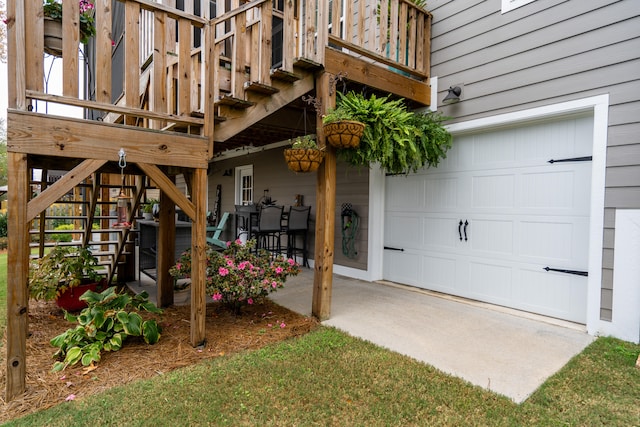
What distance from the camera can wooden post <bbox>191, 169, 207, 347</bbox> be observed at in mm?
2678

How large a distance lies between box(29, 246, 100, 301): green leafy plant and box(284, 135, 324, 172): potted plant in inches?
101

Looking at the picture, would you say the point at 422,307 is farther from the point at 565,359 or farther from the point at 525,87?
the point at 525,87

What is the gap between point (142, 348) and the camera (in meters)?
2.72

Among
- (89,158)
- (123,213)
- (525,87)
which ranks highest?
(525,87)

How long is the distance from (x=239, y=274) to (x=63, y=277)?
1.85m

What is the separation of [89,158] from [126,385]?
146cm

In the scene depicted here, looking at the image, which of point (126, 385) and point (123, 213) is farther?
point (123, 213)

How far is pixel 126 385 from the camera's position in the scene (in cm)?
219

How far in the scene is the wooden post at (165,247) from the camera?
3607 millimetres

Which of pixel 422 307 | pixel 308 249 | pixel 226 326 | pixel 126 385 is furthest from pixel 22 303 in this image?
pixel 308 249

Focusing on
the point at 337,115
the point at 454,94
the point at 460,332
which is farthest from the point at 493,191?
the point at 337,115

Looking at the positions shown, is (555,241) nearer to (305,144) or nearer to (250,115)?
(305,144)

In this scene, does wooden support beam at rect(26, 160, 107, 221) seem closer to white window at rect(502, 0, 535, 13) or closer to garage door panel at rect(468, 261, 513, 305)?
garage door panel at rect(468, 261, 513, 305)

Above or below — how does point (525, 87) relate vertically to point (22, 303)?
above
